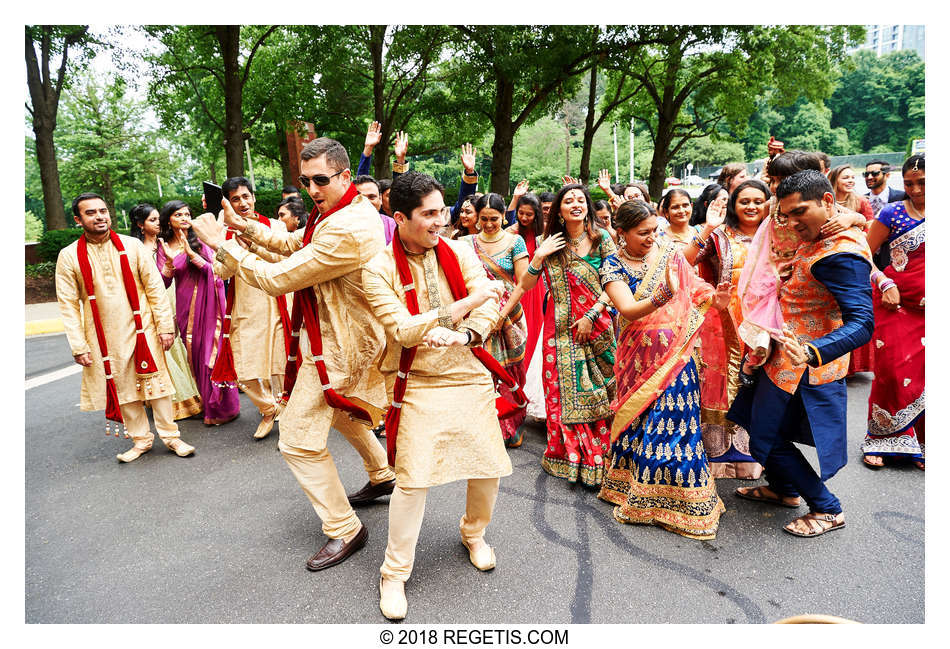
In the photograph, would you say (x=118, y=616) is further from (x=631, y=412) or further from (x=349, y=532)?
(x=631, y=412)

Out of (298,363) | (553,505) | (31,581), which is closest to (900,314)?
(553,505)

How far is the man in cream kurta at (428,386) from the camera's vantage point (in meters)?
2.39

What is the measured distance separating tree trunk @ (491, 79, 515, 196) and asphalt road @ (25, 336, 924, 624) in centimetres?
1031

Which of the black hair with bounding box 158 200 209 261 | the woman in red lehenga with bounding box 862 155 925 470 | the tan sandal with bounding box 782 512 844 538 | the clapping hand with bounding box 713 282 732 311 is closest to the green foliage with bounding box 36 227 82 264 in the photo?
the black hair with bounding box 158 200 209 261

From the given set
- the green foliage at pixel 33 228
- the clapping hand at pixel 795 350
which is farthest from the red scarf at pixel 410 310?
the green foliage at pixel 33 228

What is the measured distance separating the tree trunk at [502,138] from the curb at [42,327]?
9172 mm

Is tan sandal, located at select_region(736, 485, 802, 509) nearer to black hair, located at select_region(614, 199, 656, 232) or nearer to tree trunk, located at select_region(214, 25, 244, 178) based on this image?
black hair, located at select_region(614, 199, 656, 232)

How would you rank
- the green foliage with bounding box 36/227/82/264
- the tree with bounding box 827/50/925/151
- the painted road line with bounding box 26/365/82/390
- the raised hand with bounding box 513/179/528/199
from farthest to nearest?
the tree with bounding box 827/50/925/151, the green foliage with bounding box 36/227/82/264, the painted road line with bounding box 26/365/82/390, the raised hand with bounding box 513/179/528/199

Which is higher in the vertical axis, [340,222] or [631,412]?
[340,222]

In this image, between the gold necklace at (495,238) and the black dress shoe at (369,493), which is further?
the gold necklace at (495,238)

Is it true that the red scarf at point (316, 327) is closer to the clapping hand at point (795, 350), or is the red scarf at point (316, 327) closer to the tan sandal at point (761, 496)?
the clapping hand at point (795, 350)

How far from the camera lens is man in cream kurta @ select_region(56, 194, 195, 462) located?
154 inches

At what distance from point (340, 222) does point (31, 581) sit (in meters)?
2.33

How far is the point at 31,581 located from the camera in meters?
2.74
